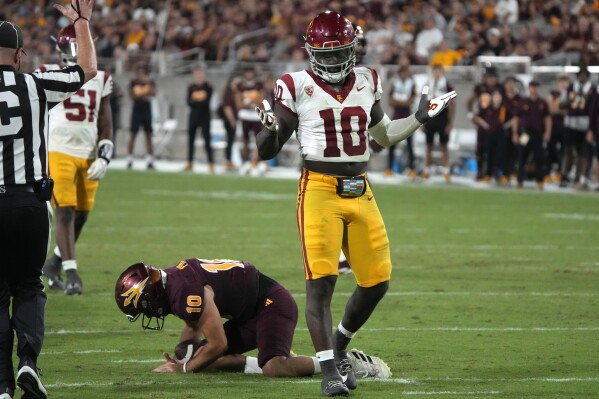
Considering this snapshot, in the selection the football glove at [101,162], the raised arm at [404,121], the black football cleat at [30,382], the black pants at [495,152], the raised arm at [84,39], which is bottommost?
the black pants at [495,152]

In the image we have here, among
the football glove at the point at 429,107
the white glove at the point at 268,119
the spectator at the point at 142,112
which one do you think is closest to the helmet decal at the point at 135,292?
the white glove at the point at 268,119

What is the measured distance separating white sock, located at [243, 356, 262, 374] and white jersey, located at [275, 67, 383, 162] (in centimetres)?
118

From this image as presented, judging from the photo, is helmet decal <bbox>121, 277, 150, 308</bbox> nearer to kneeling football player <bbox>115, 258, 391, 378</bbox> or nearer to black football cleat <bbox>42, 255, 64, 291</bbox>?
kneeling football player <bbox>115, 258, 391, 378</bbox>

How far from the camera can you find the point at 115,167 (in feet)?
76.8

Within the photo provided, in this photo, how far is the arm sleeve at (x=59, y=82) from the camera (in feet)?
18.7

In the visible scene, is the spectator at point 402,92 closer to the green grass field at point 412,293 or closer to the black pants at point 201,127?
the green grass field at point 412,293

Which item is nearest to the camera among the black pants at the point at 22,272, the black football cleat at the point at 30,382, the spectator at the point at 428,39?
the black football cleat at the point at 30,382

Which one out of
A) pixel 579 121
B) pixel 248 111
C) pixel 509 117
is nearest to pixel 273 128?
pixel 579 121

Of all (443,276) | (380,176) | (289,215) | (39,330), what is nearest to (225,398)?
(39,330)

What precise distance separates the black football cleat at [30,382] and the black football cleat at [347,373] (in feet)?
4.83

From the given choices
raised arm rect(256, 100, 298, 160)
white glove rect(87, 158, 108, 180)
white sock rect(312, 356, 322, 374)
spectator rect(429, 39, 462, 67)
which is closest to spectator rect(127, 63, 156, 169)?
spectator rect(429, 39, 462, 67)

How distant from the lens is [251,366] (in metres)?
6.57

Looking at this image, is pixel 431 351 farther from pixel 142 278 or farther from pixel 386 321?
pixel 142 278

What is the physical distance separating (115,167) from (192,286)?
17.6 metres
